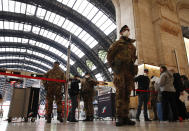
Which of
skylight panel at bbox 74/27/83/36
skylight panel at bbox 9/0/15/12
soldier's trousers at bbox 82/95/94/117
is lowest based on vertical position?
soldier's trousers at bbox 82/95/94/117

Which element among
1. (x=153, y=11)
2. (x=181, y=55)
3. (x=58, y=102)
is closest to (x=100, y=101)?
(x=58, y=102)

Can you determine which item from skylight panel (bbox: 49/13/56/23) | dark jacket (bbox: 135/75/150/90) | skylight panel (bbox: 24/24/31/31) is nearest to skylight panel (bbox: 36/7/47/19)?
skylight panel (bbox: 49/13/56/23)

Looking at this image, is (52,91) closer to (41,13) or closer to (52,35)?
(41,13)

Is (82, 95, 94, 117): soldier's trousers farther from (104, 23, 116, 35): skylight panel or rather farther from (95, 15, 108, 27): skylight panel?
(95, 15, 108, 27): skylight panel

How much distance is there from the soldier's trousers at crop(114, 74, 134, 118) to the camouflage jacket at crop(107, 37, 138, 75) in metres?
0.14

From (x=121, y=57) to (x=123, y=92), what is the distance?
655 mm

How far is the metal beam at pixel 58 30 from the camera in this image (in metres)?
22.0

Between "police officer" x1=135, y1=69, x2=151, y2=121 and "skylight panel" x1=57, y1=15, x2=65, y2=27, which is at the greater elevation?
"skylight panel" x1=57, y1=15, x2=65, y2=27

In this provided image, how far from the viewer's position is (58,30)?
80.6 ft

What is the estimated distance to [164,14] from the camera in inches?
364

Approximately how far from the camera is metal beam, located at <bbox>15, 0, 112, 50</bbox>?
65.3ft

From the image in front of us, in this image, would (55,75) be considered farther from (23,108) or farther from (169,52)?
(169,52)

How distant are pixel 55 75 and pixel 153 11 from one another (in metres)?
7.77

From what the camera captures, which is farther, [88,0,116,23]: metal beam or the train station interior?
[88,0,116,23]: metal beam
